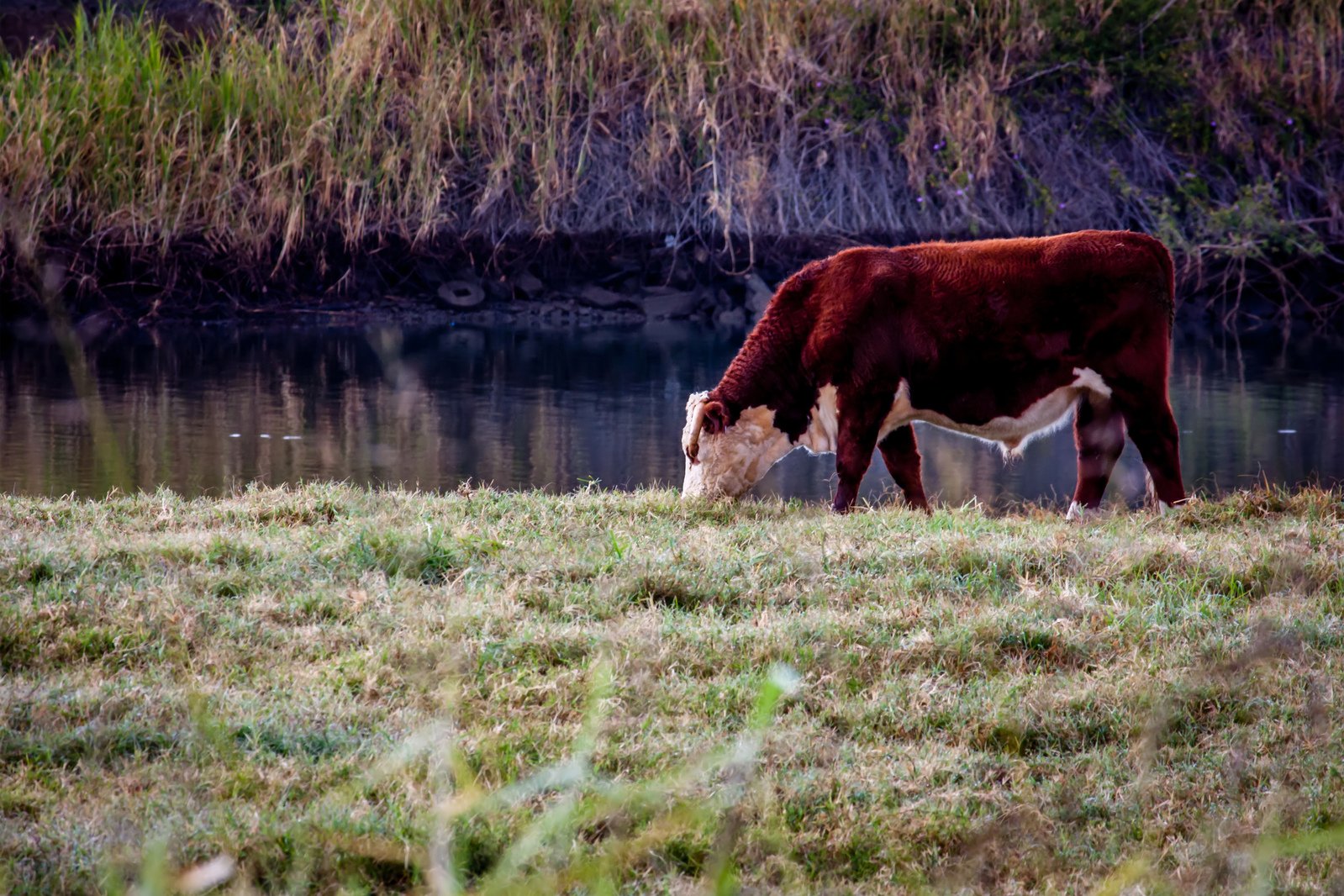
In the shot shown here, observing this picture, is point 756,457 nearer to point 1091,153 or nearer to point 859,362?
point 859,362

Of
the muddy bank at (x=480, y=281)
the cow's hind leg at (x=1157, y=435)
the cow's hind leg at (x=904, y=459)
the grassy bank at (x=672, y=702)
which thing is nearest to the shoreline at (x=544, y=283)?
the muddy bank at (x=480, y=281)

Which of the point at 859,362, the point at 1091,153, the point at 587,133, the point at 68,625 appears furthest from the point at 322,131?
the point at 68,625

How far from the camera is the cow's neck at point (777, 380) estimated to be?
636cm

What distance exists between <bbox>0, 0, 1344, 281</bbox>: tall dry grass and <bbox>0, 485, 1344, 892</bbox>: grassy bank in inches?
327

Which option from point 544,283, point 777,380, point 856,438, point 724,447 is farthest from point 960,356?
point 544,283

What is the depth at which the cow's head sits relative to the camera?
6145 mm

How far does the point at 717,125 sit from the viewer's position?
13070 millimetres

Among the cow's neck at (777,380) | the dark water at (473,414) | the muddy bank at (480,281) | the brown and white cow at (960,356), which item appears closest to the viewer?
the brown and white cow at (960,356)

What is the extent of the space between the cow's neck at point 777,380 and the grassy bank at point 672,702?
1.28 meters

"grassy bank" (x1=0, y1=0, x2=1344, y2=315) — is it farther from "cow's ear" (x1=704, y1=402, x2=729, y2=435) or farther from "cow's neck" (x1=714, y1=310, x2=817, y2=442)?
"cow's ear" (x1=704, y1=402, x2=729, y2=435)

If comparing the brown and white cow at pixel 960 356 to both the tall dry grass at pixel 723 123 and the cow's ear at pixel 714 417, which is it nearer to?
the cow's ear at pixel 714 417

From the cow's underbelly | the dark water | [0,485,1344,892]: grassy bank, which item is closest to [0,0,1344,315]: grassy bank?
the dark water

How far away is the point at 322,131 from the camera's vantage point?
1297 centimetres

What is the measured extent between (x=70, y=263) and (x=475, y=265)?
3.67m
